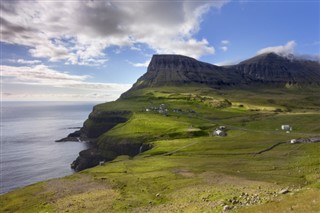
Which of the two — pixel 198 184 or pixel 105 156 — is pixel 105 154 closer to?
pixel 105 156

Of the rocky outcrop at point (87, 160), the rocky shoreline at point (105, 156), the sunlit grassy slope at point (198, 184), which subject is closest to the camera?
the sunlit grassy slope at point (198, 184)

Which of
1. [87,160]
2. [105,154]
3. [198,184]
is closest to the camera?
[198,184]

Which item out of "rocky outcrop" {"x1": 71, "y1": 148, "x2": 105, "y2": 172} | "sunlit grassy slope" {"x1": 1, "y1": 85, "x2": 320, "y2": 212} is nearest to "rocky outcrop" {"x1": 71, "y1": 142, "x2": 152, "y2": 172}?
"rocky outcrop" {"x1": 71, "y1": 148, "x2": 105, "y2": 172}

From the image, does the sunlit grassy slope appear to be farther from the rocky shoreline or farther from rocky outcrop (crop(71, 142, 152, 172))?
rocky outcrop (crop(71, 142, 152, 172))

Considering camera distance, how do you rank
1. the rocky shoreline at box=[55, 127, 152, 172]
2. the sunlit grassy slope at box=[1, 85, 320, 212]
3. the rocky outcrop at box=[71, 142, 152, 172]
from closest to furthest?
1. the sunlit grassy slope at box=[1, 85, 320, 212]
2. the rocky shoreline at box=[55, 127, 152, 172]
3. the rocky outcrop at box=[71, 142, 152, 172]

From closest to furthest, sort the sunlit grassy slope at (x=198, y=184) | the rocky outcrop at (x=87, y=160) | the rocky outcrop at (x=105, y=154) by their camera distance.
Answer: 1. the sunlit grassy slope at (x=198, y=184)
2. the rocky outcrop at (x=87, y=160)
3. the rocky outcrop at (x=105, y=154)

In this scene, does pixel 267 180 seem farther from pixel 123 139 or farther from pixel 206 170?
pixel 123 139

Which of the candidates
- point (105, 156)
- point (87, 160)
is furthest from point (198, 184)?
point (105, 156)

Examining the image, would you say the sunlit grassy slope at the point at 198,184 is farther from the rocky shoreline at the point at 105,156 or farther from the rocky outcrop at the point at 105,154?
the rocky outcrop at the point at 105,154

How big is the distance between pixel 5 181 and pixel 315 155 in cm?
11988

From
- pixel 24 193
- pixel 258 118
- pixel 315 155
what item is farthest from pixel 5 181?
pixel 258 118

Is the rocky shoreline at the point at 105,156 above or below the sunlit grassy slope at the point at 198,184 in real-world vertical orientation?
below

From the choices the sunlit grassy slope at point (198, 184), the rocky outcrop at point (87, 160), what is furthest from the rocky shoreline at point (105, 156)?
the sunlit grassy slope at point (198, 184)

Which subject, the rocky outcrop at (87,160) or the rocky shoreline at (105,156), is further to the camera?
the rocky shoreline at (105,156)
